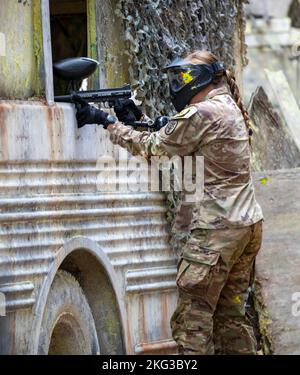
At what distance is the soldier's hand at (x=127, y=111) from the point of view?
7.11 m

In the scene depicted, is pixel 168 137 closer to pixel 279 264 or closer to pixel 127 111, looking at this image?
pixel 127 111

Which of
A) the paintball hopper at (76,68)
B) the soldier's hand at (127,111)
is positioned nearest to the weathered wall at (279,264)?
the soldier's hand at (127,111)

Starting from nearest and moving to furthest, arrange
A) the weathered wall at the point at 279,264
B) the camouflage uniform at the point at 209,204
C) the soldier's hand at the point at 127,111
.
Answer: the camouflage uniform at the point at 209,204 → the soldier's hand at the point at 127,111 → the weathered wall at the point at 279,264

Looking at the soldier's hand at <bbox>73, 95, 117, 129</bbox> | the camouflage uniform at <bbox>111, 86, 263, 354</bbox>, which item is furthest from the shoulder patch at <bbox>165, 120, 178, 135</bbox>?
the soldier's hand at <bbox>73, 95, 117, 129</bbox>

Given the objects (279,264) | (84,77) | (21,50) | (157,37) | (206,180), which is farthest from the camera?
(279,264)

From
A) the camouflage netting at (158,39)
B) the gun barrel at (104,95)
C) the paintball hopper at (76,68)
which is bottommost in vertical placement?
the gun barrel at (104,95)

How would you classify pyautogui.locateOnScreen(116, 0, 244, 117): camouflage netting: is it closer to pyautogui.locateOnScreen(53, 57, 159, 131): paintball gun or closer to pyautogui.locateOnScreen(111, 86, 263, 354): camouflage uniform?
pyautogui.locateOnScreen(53, 57, 159, 131): paintball gun

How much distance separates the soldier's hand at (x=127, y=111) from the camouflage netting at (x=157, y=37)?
47 centimetres

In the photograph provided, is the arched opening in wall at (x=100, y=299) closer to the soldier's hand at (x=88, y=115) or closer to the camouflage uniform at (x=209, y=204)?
the camouflage uniform at (x=209, y=204)

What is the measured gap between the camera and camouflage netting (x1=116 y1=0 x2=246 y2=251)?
7633 millimetres

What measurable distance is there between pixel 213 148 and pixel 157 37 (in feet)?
4.74

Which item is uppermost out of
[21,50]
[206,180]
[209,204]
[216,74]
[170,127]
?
[21,50]

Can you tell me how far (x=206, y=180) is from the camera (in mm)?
6859

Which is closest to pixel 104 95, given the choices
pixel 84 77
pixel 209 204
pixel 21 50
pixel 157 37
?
pixel 84 77
